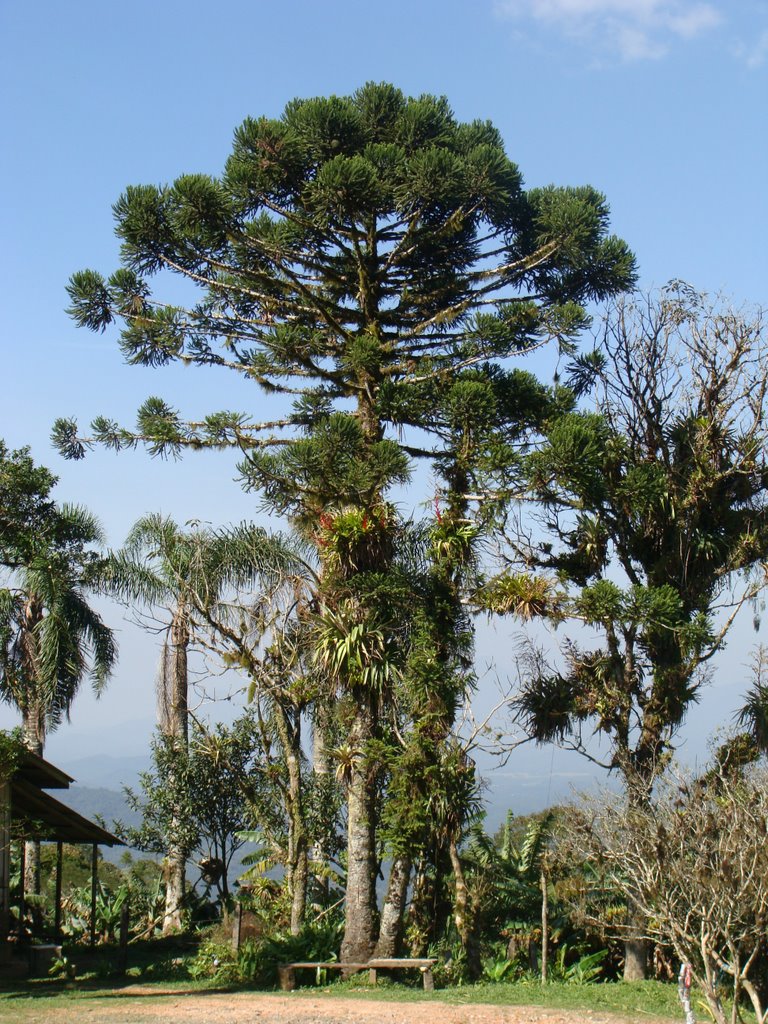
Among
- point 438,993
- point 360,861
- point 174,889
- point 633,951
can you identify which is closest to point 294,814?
point 360,861

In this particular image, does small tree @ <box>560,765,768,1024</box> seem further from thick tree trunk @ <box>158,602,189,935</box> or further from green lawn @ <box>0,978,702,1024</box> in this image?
thick tree trunk @ <box>158,602,189,935</box>

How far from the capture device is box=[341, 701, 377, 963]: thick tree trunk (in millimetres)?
17031

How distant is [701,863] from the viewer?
1238cm

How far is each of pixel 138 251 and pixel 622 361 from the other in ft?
28.0

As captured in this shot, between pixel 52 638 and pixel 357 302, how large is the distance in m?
9.97

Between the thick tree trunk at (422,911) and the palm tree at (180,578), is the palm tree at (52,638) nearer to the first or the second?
the palm tree at (180,578)

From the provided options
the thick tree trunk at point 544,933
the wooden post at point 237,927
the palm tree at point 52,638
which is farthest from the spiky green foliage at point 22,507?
the thick tree trunk at point 544,933

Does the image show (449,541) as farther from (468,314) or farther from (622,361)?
(622,361)

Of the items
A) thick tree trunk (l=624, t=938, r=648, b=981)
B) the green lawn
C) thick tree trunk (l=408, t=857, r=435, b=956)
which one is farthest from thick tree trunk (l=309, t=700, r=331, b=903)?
thick tree trunk (l=624, t=938, r=648, b=981)

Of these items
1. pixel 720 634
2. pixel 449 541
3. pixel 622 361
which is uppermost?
pixel 622 361

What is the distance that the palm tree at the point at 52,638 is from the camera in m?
23.8

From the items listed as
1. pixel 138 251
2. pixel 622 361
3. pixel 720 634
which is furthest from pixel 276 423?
pixel 720 634

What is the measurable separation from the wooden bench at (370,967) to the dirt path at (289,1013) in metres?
1.09

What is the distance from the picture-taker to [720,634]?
18516mm
